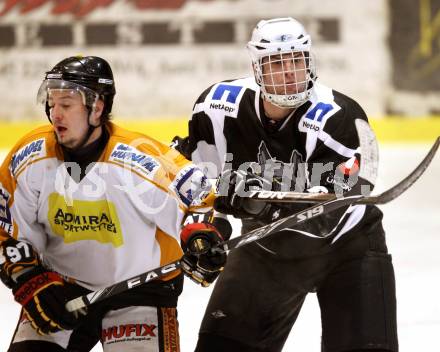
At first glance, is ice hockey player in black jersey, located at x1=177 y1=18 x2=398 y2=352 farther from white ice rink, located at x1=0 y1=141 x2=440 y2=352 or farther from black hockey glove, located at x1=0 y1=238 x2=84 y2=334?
white ice rink, located at x1=0 y1=141 x2=440 y2=352

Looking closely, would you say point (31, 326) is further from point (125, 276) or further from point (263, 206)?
point (263, 206)

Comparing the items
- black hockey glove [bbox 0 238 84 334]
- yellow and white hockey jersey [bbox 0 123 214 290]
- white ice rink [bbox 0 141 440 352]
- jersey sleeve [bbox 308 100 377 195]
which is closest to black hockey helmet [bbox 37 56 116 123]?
yellow and white hockey jersey [bbox 0 123 214 290]

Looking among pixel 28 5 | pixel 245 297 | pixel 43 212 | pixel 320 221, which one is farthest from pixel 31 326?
pixel 28 5

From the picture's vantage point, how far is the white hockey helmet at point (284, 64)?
3.56 meters

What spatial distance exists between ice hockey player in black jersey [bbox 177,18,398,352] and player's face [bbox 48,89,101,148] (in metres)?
0.59

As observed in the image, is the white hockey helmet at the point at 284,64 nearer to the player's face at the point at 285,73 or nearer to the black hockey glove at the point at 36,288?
the player's face at the point at 285,73

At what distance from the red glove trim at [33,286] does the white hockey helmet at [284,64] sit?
38.5 inches

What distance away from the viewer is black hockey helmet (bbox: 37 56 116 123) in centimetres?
327

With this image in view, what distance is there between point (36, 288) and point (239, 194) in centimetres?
76

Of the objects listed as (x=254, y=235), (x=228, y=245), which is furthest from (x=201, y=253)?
(x=254, y=235)

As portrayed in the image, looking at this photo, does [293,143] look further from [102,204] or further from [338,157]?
[102,204]

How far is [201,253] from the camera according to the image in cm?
325

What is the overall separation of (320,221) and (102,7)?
5.71 m

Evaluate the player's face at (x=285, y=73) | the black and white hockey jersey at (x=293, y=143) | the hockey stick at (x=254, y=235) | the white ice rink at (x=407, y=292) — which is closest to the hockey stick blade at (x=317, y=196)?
the hockey stick at (x=254, y=235)
